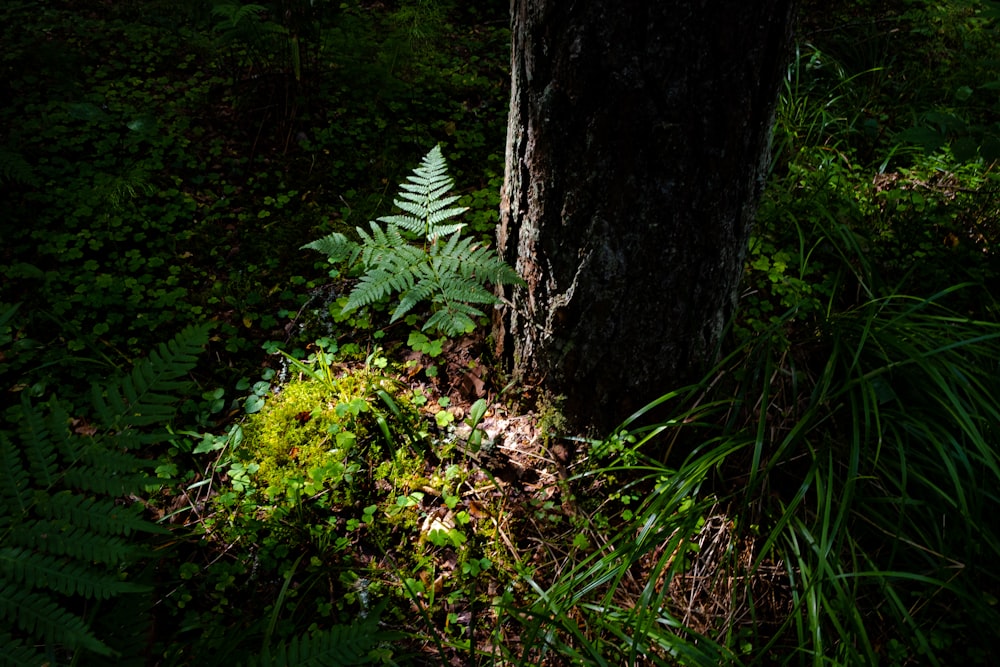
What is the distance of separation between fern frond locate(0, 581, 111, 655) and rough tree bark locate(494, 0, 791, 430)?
162cm

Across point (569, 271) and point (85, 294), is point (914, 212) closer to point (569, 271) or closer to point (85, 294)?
point (569, 271)

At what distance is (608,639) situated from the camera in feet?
6.52

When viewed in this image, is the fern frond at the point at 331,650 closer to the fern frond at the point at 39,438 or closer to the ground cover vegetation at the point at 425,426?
the ground cover vegetation at the point at 425,426

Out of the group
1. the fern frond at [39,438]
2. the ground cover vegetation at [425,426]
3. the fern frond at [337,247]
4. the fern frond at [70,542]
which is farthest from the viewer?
the fern frond at [337,247]

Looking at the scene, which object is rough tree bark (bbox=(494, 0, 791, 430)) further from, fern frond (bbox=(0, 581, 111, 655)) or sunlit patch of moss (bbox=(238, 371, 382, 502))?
fern frond (bbox=(0, 581, 111, 655))

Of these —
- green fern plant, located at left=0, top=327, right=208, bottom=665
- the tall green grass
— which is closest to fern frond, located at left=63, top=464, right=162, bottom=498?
green fern plant, located at left=0, top=327, right=208, bottom=665

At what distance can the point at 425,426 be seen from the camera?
2.47 m

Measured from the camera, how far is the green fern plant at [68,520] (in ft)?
4.82

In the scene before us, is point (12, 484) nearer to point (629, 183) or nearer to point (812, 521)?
point (629, 183)

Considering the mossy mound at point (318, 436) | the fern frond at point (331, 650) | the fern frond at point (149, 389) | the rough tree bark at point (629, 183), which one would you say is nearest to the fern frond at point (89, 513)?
the fern frond at point (149, 389)

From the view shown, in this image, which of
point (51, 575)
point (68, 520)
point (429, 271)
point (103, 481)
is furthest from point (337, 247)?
point (51, 575)

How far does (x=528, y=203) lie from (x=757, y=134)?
75 centimetres

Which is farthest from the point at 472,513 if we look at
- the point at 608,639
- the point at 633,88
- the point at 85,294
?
the point at 85,294

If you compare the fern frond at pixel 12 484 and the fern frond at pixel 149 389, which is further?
the fern frond at pixel 149 389
